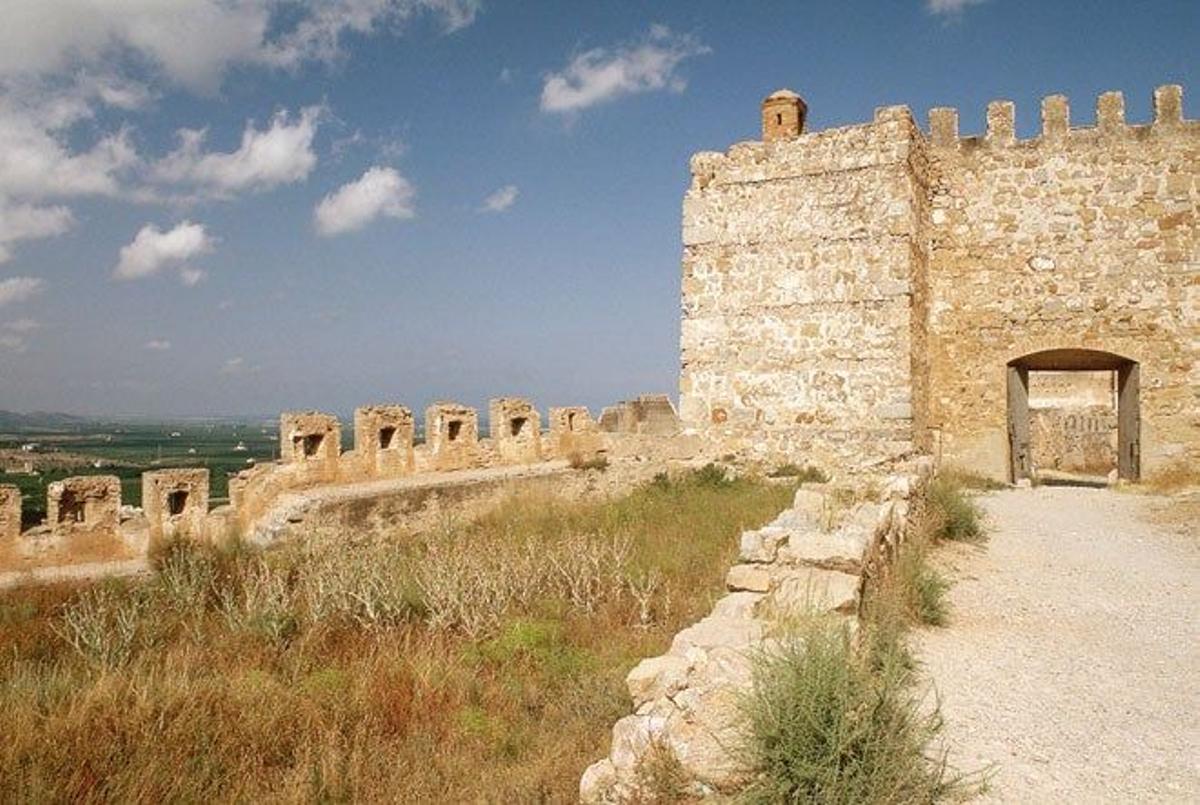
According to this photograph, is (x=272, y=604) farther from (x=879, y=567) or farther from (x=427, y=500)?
(x=427, y=500)

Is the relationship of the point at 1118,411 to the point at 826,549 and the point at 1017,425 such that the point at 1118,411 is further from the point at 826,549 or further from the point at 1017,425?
the point at 826,549

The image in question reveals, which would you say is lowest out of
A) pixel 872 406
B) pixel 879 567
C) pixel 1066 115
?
pixel 879 567

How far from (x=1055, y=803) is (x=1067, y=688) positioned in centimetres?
143

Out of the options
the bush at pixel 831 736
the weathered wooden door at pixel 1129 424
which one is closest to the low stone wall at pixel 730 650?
the bush at pixel 831 736

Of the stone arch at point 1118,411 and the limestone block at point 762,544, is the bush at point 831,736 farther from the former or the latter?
the stone arch at point 1118,411

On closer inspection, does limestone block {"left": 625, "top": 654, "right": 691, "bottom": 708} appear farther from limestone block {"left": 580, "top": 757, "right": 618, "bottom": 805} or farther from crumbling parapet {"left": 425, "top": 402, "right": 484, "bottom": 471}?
crumbling parapet {"left": 425, "top": 402, "right": 484, "bottom": 471}

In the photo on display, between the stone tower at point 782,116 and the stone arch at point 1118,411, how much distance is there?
5216mm

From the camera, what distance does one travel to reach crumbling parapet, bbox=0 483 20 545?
9703mm

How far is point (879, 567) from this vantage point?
5719 millimetres

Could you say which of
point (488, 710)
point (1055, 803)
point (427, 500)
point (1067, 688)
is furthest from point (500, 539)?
point (1055, 803)

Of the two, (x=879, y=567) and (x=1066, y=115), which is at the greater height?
(x=1066, y=115)

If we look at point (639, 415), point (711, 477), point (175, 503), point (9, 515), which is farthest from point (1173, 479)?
point (9, 515)

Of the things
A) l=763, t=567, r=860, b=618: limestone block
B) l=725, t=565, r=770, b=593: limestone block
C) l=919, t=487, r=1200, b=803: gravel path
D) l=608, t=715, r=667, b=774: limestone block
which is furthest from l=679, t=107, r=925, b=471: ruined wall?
l=608, t=715, r=667, b=774: limestone block

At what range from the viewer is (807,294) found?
12484 millimetres
